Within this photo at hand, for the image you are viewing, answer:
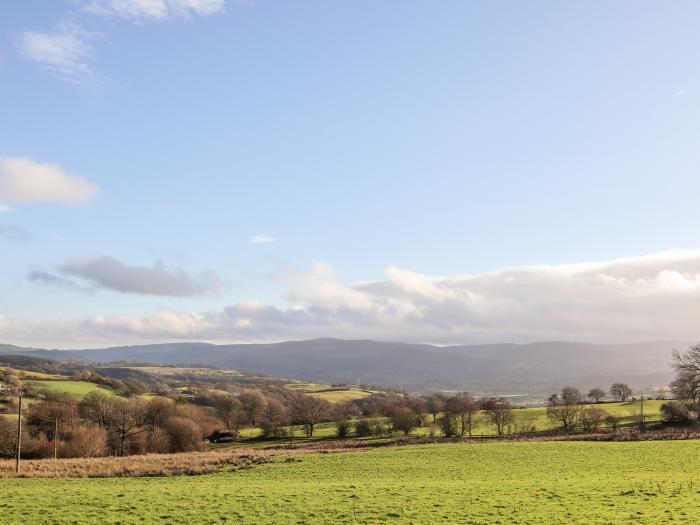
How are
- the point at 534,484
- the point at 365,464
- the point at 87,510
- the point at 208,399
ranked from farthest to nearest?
the point at 208,399 < the point at 365,464 < the point at 534,484 < the point at 87,510

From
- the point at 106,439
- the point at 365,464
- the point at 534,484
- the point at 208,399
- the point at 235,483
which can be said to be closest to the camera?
the point at 534,484

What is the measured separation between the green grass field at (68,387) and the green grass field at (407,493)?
4027 inches

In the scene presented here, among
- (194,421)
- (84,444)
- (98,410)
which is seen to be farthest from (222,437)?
(84,444)

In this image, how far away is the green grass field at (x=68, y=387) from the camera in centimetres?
13875

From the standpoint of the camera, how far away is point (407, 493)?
116ft

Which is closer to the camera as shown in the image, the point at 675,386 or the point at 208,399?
the point at 675,386

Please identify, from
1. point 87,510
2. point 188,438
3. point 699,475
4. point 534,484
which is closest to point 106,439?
point 188,438

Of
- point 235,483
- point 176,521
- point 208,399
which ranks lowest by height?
point 208,399

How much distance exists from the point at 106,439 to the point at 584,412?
289 ft

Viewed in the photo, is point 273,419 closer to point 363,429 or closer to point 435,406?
point 363,429

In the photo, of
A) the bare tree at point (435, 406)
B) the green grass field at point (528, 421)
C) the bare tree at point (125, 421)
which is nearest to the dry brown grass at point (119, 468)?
the bare tree at point (125, 421)

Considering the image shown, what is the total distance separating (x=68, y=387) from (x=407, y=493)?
137508mm

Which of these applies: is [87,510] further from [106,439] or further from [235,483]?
[106,439]

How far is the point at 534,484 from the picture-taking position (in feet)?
122
